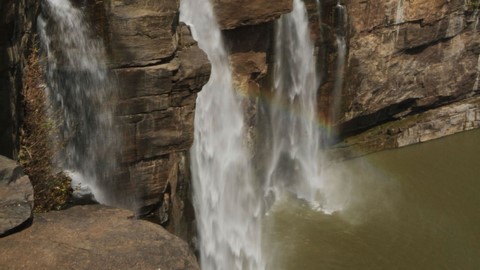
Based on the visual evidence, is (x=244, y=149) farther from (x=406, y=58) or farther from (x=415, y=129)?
(x=415, y=129)

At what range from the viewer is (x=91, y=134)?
10.7m

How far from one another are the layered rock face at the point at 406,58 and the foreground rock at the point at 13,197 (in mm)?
11150

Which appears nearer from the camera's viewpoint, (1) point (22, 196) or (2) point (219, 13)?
(1) point (22, 196)

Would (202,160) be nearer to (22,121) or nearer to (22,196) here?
(22,121)

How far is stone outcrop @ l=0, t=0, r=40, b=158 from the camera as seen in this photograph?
8922 millimetres

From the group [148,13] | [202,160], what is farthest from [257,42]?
[148,13]

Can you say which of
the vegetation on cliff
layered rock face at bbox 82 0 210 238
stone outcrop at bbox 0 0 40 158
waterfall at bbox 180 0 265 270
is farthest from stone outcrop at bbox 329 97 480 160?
stone outcrop at bbox 0 0 40 158

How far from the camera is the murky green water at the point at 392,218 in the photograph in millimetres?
13844

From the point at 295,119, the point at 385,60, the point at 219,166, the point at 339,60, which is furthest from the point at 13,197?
the point at 385,60

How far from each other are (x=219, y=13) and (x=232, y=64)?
Answer: 1.33m

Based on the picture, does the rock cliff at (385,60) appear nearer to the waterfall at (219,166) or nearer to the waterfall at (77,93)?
the waterfall at (219,166)

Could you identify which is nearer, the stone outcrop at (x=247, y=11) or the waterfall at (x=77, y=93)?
the waterfall at (x=77, y=93)

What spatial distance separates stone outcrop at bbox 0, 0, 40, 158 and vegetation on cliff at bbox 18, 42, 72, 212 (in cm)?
15

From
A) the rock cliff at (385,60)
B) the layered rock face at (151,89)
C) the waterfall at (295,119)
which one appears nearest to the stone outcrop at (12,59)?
the layered rock face at (151,89)
